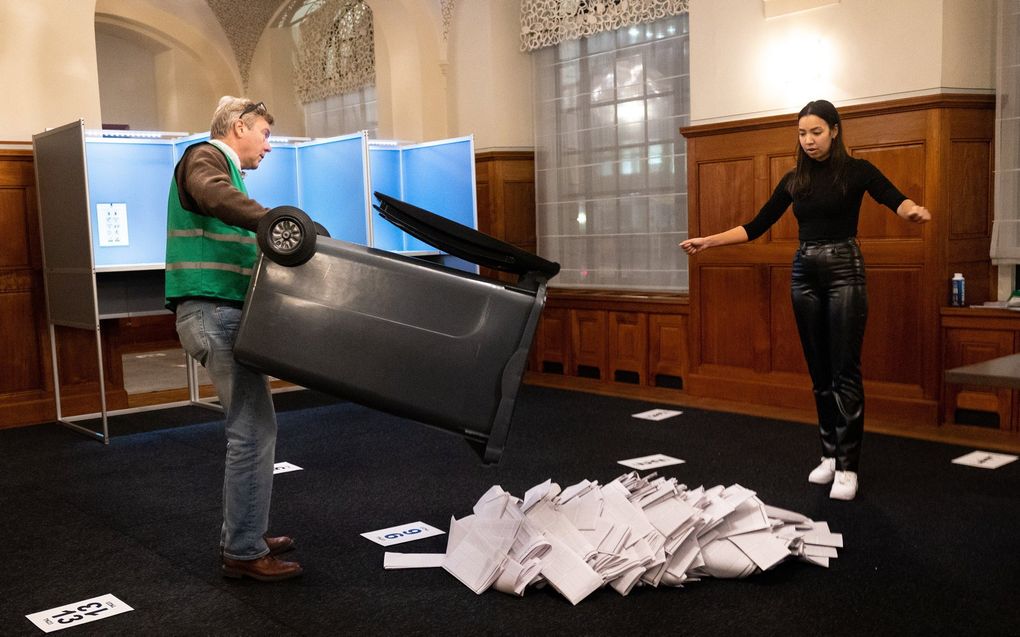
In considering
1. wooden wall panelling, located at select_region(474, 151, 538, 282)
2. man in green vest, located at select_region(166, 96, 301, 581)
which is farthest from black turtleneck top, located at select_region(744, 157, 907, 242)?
wooden wall panelling, located at select_region(474, 151, 538, 282)

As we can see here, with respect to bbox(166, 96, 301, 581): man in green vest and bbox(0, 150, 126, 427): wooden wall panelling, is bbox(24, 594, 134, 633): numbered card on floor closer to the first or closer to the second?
bbox(166, 96, 301, 581): man in green vest

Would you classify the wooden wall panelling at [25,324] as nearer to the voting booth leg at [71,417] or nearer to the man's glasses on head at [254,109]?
the voting booth leg at [71,417]

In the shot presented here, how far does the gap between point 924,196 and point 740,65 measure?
119cm

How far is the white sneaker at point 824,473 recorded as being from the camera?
11.4ft

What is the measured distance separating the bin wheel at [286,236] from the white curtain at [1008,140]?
3.26 m

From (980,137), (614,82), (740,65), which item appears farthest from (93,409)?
(980,137)

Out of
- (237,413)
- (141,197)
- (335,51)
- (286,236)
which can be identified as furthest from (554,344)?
(286,236)

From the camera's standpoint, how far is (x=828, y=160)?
332 centimetres

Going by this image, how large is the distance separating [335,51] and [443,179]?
2917mm

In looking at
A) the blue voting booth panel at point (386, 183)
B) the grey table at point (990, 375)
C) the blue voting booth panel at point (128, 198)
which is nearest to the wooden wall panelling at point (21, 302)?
the blue voting booth panel at point (128, 198)

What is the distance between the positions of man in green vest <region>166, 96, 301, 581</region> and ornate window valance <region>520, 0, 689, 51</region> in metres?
3.45

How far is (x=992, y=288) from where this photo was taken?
4.42 m

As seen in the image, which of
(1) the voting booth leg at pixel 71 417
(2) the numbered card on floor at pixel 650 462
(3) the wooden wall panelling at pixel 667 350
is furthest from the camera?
(3) the wooden wall panelling at pixel 667 350

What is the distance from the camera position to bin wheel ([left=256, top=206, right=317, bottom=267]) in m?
2.26
